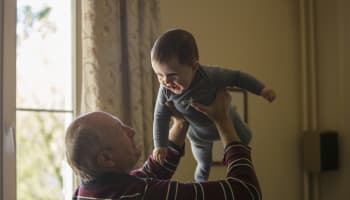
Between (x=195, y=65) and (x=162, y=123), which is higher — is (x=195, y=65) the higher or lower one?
the higher one

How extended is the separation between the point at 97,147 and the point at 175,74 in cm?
31

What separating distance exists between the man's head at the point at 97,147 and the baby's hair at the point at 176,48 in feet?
0.80

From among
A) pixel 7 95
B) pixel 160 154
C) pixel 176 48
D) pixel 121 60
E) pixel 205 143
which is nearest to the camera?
pixel 176 48

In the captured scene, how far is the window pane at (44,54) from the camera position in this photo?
2395 millimetres

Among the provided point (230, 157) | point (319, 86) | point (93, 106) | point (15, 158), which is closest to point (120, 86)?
point (93, 106)

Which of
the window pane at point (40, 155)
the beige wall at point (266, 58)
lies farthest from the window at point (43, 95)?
the beige wall at point (266, 58)

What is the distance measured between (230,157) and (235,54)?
1.90m

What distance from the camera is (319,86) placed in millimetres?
3455

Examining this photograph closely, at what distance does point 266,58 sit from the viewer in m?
3.33

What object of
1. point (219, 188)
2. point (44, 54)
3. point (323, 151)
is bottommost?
point (323, 151)

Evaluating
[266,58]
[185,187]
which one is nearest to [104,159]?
[185,187]

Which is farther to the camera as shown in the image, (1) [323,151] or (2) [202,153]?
(1) [323,151]

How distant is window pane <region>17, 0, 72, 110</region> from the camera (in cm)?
239

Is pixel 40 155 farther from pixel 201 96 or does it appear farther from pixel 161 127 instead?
pixel 201 96
